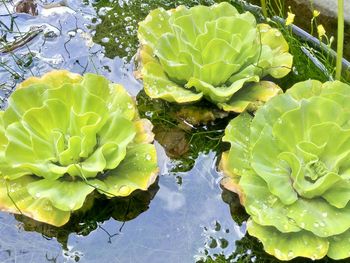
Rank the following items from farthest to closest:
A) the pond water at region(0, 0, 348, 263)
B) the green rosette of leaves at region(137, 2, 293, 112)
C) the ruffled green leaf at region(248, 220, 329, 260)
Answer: the green rosette of leaves at region(137, 2, 293, 112) < the pond water at region(0, 0, 348, 263) < the ruffled green leaf at region(248, 220, 329, 260)

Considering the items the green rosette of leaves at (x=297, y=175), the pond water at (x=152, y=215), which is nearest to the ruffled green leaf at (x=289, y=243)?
the green rosette of leaves at (x=297, y=175)

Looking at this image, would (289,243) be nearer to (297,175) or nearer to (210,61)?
(297,175)

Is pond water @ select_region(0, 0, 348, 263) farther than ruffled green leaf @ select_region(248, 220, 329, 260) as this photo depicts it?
Yes

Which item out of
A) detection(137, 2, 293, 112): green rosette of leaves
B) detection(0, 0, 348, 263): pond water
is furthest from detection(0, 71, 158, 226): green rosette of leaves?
detection(137, 2, 293, 112): green rosette of leaves

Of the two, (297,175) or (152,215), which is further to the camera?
(152,215)

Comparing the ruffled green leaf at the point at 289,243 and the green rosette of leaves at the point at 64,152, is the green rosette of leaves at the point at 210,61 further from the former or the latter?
the ruffled green leaf at the point at 289,243

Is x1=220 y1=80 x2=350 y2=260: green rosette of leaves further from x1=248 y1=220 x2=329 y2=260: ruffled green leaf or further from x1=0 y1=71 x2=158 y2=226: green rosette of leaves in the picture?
x1=0 y1=71 x2=158 y2=226: green rosette of leaves

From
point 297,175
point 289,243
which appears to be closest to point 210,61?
point 297,175
